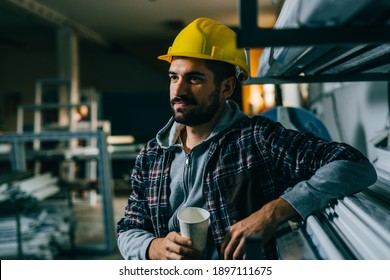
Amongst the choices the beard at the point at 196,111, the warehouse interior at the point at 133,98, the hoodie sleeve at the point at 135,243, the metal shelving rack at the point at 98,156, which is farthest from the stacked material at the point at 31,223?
the beard at the point at 196,111

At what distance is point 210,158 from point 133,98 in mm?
5413

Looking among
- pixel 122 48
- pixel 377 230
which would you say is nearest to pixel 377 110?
pixel 377 230

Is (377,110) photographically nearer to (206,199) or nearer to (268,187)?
(268,187)

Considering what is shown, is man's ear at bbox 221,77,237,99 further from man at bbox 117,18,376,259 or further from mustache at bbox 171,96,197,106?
mustache at bbox 171,96,197,106

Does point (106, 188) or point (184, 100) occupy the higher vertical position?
point (184, 100)

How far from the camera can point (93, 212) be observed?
499cm

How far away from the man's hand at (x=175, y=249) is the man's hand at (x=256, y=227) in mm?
83

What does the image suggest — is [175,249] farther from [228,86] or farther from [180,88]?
[228,86]

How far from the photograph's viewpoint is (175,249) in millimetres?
969

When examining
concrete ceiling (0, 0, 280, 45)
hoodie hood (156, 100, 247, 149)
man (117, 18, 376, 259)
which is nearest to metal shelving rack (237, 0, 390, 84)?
man (117, 18, 376, 259)

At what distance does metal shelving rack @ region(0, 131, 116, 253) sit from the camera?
2916mm

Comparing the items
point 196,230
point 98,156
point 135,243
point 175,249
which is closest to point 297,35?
point 196,230

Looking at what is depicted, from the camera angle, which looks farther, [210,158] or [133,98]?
[133,98]

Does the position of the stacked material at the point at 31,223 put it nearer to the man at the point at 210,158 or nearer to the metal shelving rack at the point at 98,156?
the metal shelving rack at the point at 98,156
